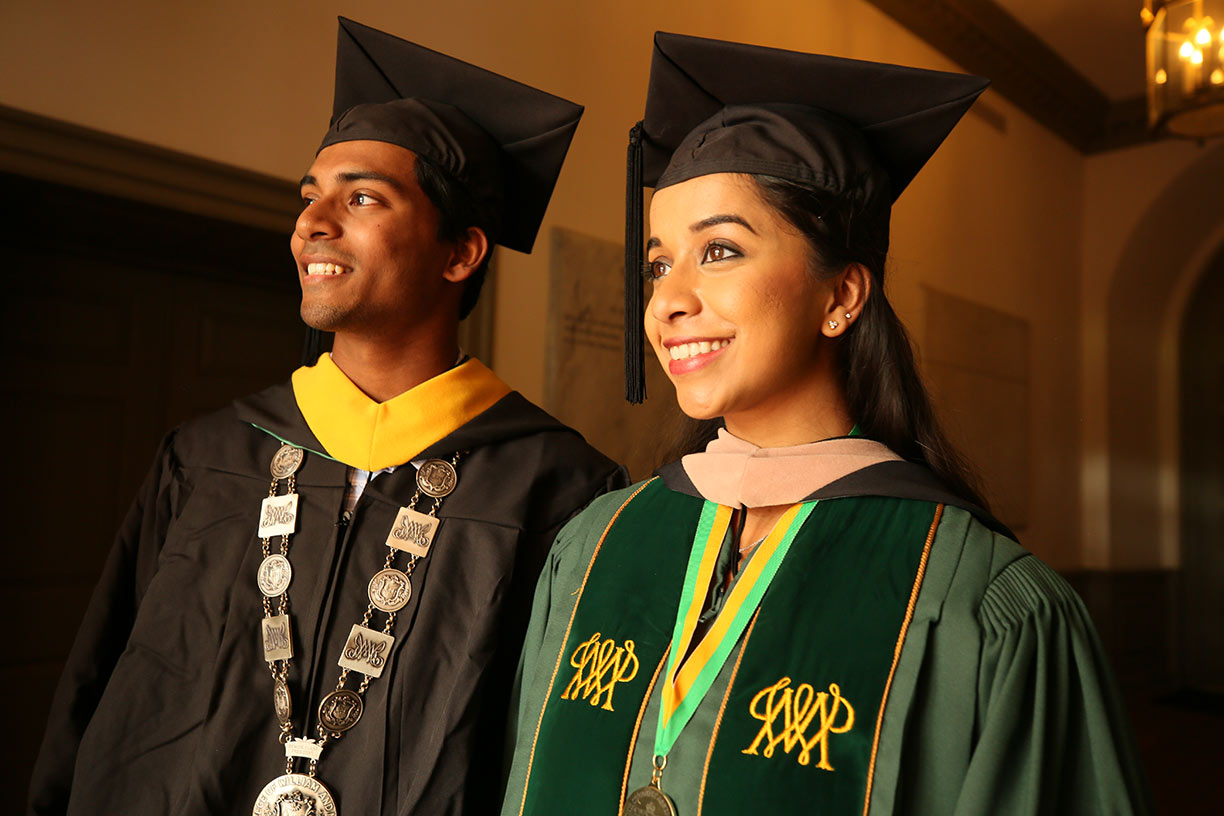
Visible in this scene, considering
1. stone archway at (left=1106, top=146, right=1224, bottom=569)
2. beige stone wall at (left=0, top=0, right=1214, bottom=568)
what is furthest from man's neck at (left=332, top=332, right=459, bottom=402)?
stone archway at (left=1106, top=146, right=1224, bottom=569)

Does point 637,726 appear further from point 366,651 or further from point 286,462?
point 286,462

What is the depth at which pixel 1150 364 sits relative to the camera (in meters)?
7.31

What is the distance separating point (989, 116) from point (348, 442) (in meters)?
5.44

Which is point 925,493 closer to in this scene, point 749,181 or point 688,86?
point 749,181

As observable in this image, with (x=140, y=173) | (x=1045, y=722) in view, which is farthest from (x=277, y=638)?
(x=140, y=173)

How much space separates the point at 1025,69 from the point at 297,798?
6.25 meters

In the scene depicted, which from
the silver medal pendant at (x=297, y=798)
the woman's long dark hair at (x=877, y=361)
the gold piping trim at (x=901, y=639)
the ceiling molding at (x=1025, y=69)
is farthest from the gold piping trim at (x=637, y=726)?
the ceiling molding at (x=1025, y=69)

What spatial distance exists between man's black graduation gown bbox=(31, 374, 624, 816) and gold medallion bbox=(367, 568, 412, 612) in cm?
2

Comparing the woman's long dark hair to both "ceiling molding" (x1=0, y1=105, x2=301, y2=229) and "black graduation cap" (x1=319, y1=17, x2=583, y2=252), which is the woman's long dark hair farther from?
"ceiling molding" (x1=0, y1=105, x2=301, y2=229)

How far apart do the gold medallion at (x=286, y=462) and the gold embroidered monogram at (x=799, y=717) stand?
3.20 feet

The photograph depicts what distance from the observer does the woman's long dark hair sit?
1298mm

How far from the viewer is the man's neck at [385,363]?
1787 mm

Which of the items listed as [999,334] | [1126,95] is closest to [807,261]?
[999,334]

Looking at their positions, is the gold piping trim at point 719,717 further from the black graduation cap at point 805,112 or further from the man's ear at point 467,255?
the man's ear at point 467,255
